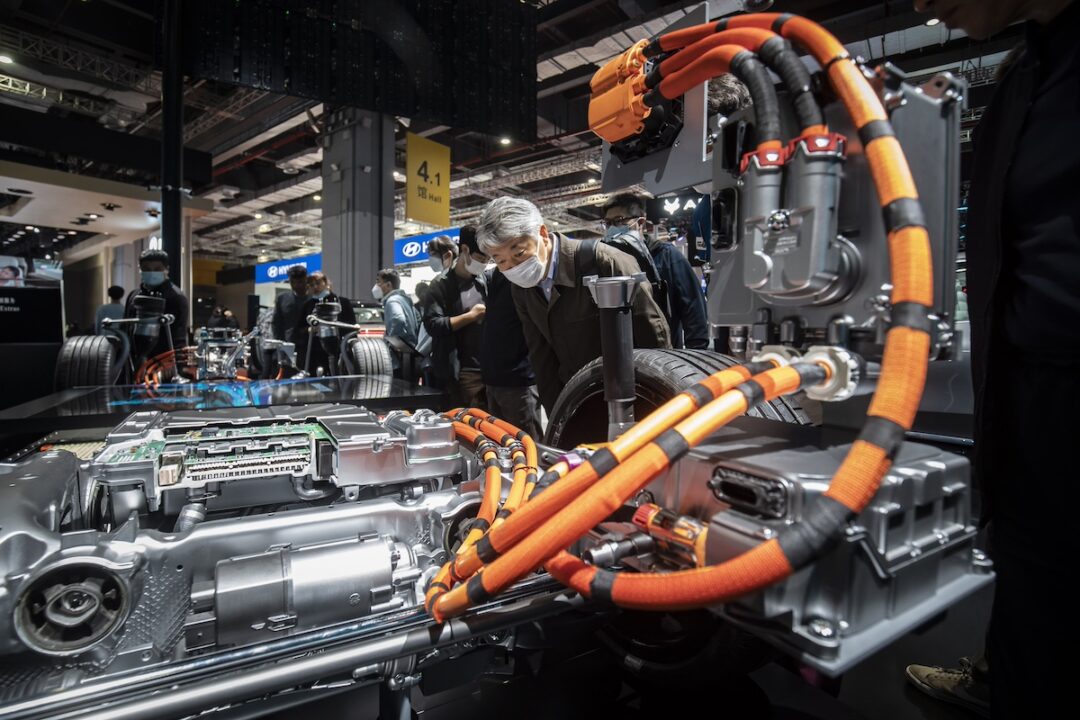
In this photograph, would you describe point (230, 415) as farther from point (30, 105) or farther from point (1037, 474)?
point (30, 105)

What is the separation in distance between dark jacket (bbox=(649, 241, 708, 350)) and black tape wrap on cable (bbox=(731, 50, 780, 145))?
7.01 ft

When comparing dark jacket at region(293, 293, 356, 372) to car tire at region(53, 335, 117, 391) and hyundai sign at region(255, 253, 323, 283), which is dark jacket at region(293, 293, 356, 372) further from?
hyundai sign at region(255, 253, 323, 283)

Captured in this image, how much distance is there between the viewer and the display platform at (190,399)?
193cm

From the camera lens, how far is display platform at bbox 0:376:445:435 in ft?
6.33

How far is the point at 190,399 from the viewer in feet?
7.86

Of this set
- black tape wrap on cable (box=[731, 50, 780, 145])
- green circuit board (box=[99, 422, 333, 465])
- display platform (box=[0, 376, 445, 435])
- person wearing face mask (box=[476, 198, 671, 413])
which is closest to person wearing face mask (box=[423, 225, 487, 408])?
display platform (box=[0, 376, 445, 435])

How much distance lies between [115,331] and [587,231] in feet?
50.2

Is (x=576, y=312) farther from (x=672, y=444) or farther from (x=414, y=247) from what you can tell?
(x=414, y=247)

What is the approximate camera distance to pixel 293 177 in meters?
14.1

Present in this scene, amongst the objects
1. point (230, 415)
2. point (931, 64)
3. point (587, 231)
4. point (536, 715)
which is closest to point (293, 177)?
point (587, 231)

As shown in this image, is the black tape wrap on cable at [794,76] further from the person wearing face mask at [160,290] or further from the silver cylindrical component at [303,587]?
the person wearing face mask at [160,290]

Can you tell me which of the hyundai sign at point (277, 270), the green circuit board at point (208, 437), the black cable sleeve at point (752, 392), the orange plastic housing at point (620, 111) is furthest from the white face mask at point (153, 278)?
the hyundai sign at point (277, 270)

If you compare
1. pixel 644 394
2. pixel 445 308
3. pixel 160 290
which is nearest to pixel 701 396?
pixel 644 394

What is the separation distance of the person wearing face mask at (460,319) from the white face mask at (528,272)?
5.02 ft
